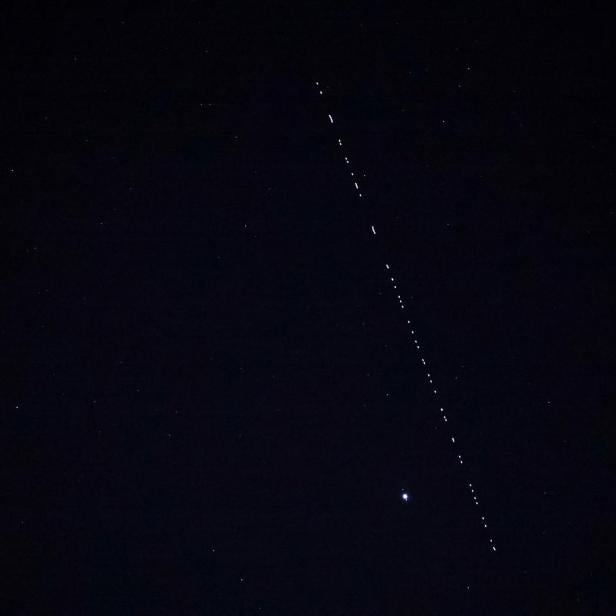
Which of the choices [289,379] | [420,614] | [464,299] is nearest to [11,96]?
[289,379]

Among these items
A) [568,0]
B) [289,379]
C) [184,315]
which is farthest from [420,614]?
[568,0]

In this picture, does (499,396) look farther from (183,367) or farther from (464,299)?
(183,367)

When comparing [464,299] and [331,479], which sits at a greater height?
[464,299]

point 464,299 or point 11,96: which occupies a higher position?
point 11,96

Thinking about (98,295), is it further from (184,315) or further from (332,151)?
(332,151)

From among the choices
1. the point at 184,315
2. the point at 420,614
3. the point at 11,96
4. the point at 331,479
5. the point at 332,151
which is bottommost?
the point at 420,614

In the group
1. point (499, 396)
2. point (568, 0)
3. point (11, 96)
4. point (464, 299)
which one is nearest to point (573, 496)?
point (499, 396)

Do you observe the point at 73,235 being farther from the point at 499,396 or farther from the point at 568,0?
the point at 568,0

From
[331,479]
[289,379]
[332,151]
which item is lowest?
[331,479]
